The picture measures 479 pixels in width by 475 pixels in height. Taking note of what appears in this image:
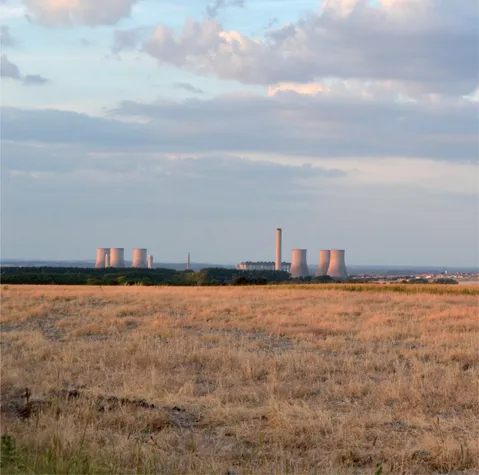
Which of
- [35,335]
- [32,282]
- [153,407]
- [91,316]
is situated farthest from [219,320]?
[32,282]

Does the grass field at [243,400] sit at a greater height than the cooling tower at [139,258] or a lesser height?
lesser

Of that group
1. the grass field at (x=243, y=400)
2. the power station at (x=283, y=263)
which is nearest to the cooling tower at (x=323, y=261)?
the power station at (x=283, y=263)

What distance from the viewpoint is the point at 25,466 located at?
5496mm

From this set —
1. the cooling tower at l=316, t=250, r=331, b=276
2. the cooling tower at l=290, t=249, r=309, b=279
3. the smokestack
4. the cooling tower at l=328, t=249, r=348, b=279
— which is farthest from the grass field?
the smokestack

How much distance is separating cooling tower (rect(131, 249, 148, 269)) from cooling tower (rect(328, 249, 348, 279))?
3170 centimetres

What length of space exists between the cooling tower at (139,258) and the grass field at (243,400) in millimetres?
85506

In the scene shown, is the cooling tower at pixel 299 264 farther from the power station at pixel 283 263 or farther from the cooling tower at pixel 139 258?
→ the cooling tower at pixel 139 258

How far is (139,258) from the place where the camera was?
105750 mm

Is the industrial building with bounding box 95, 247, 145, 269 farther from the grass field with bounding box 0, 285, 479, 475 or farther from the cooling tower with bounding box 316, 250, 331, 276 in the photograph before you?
the grass field with bounding box 0, 285, 479, 475

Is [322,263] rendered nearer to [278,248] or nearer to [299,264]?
[299,264]

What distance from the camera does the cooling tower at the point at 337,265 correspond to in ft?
275

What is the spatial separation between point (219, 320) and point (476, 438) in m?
14.9

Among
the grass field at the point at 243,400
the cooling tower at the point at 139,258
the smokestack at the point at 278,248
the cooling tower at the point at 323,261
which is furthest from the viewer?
the cooling tower at the point at 139,258

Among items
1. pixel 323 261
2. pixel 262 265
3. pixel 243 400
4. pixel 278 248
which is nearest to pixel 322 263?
pixel 323 261
